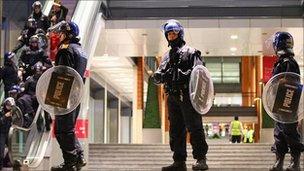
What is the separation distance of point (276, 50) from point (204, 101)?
1.00m

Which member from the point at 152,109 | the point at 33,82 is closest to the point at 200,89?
the point at 33,82

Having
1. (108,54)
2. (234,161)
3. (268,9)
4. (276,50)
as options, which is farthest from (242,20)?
(276,50)

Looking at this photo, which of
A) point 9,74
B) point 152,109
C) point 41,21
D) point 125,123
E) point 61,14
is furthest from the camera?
→ point 125,123

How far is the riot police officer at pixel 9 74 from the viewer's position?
36.1ft

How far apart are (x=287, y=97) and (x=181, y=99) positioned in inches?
43.0

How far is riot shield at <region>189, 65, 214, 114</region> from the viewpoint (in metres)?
6.17

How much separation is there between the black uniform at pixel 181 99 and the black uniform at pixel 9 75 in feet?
17.1

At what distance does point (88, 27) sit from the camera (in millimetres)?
13102

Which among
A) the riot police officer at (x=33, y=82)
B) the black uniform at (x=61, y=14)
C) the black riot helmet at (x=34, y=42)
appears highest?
the black uniform at (x=61, y=14)

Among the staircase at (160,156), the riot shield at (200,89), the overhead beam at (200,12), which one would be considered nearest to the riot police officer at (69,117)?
the riot shield at (200,89)

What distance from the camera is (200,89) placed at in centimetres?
625

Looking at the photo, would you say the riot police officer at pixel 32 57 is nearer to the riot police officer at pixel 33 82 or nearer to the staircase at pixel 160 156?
the riot police officer at pixel 33 82

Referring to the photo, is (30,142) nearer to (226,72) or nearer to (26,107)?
(26,107)

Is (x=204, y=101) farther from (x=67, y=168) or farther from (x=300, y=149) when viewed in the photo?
(x=67, y=168)
